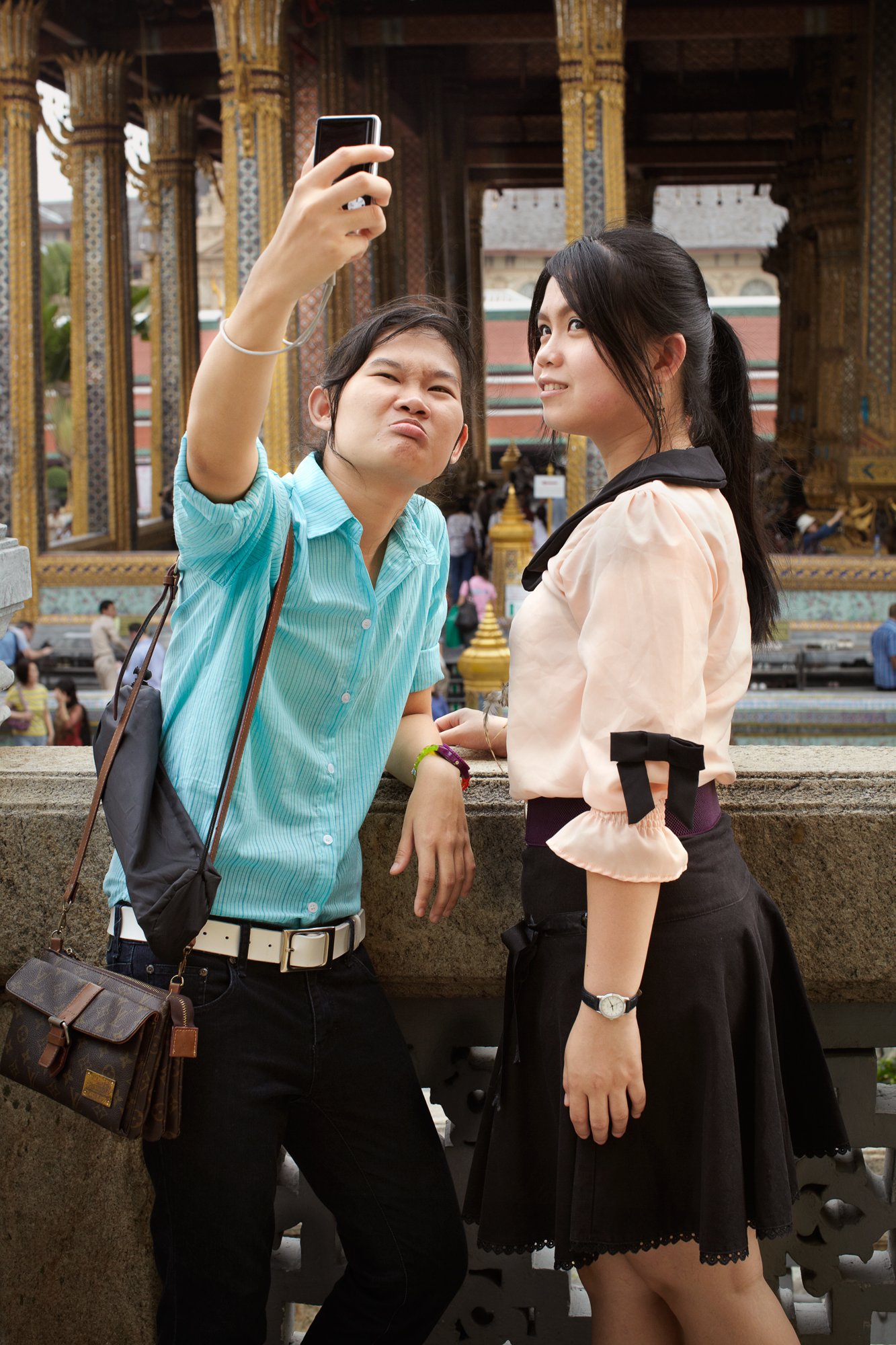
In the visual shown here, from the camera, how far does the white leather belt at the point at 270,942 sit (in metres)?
1.61

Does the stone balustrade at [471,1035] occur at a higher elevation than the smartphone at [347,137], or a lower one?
lower

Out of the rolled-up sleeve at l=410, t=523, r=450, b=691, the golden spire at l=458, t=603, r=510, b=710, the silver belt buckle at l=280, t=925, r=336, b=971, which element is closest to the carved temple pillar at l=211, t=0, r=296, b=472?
the golden spire at l=458, t=603, r=510, b=710

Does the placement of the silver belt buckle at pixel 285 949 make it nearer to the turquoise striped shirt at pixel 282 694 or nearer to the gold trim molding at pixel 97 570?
the turquoise striped shirt at pixel 282 694

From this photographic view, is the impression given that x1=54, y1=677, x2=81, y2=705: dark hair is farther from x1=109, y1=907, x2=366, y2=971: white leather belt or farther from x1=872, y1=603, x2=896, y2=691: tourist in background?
x1=109, y1=907, x2=366, y2=971: white leather belt

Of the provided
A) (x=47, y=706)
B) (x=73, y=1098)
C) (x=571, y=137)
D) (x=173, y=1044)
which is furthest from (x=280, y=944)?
(x=571, y=137)

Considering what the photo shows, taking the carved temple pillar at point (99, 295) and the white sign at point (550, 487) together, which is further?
the carved temple pillar at point (99, 295)

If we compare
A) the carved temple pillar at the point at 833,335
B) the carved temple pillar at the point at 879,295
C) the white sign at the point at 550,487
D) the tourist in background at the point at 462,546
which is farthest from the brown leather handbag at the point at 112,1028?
the carved temple pillar at the point at 833,335

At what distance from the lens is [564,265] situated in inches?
61.7

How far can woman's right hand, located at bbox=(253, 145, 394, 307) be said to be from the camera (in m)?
1.35

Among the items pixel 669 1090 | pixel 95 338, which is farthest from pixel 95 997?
pixel 95 338

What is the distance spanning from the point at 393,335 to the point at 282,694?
510mm

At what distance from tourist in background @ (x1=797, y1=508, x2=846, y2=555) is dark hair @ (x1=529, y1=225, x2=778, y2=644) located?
1096 cm

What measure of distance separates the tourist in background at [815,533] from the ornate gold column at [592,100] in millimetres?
3775

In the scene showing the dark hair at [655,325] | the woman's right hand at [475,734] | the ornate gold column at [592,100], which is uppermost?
the ornate gold column at [592,100]
